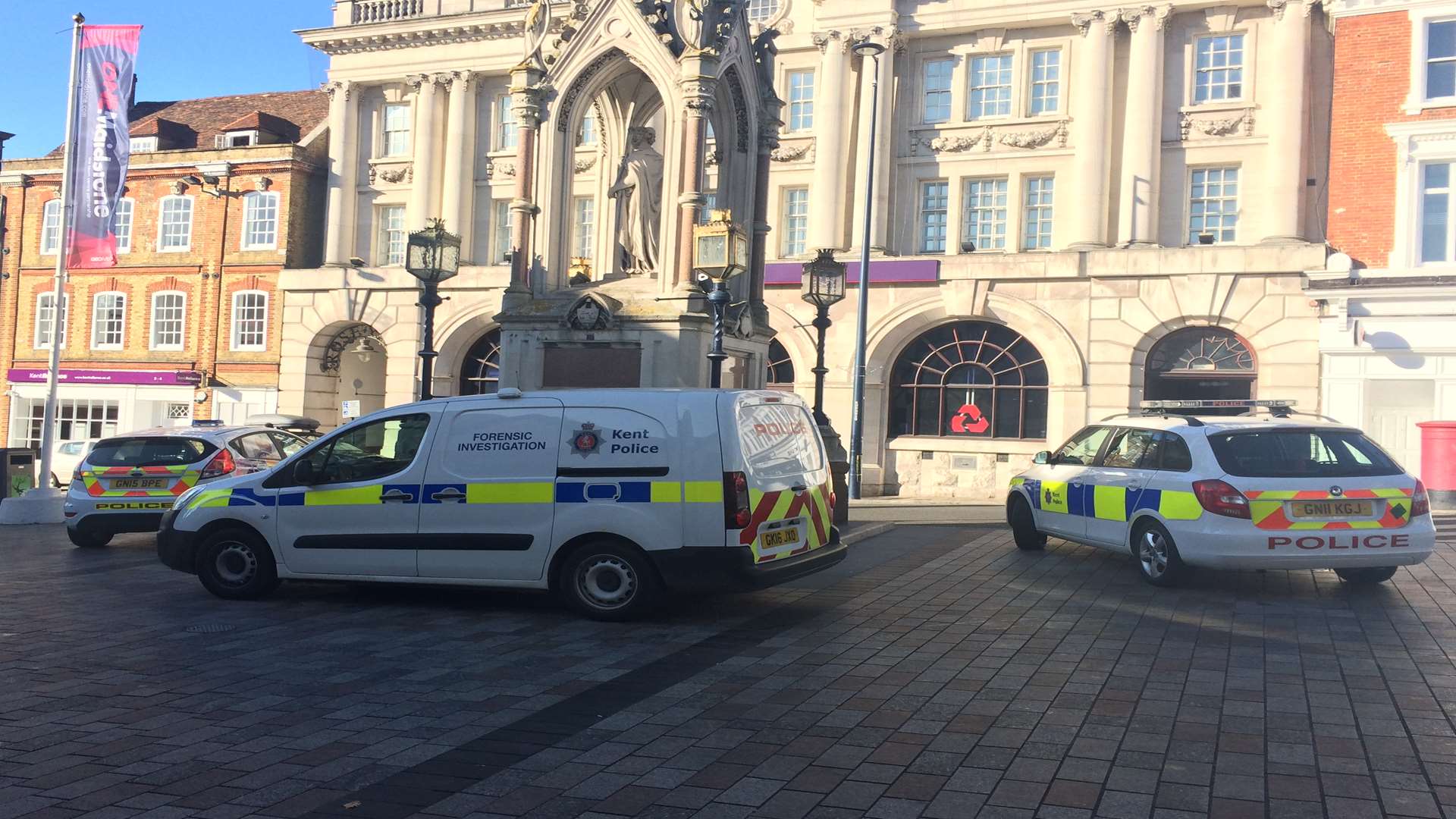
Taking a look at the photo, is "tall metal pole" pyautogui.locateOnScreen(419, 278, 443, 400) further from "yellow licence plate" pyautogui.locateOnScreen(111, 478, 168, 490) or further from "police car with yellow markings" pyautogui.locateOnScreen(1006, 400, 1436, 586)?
"police car with yellow markings" pyautogui.locateOnScreen(1006, 400, 1436, 586)

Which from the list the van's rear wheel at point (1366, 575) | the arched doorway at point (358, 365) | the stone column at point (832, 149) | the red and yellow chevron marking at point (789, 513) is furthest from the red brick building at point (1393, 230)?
the arched doorway at point (358, 365)

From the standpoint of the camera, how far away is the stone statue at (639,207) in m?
Result: 14.9

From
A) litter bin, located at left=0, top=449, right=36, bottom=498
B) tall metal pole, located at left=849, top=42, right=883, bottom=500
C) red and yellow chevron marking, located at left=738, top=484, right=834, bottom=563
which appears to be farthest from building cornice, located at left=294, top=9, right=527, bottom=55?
red and yellow chevron marking, located at left=738, top=484, right=834, bottom=563

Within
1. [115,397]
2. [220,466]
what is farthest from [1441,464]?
[115,397]

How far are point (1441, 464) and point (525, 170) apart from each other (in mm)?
15355

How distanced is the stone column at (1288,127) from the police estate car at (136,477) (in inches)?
819

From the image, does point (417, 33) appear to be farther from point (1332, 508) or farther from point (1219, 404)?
point (1332, 508)

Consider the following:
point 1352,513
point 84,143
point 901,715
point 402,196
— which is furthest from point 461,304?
point 901,715

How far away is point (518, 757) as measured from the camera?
17.1ft

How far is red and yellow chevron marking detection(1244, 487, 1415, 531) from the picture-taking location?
9.69 meters

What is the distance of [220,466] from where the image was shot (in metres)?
14.0

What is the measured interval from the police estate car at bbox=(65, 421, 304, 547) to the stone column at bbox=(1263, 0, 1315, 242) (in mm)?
20797

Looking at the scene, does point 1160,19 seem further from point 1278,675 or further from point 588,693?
point 588,693

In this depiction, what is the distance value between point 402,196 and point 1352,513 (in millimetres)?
29201
